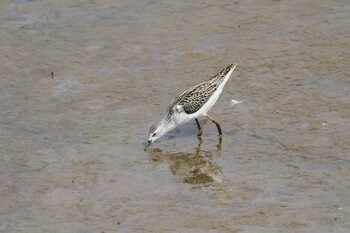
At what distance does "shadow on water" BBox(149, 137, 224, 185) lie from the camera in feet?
38.8

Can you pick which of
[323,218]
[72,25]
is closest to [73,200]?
[323,218]

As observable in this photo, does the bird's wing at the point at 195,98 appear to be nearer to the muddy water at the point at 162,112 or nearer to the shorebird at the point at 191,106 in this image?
the shorebird at the point at 191,106

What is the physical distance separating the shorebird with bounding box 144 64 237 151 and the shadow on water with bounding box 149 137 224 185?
0.31 m

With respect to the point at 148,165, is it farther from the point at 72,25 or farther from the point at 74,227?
the point at 72,25

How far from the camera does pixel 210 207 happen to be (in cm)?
1091

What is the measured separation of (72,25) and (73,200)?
22.9 feet

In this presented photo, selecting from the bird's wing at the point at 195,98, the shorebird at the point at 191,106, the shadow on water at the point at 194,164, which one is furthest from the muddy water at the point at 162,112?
the bird's wing at the point at 195,98

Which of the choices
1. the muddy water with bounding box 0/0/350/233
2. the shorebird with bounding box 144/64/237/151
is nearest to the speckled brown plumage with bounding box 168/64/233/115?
the shorebird with bounding box 144/64/237/151

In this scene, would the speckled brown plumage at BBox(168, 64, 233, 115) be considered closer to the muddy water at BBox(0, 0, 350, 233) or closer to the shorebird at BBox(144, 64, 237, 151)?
the shorebird at BBox(144, 64, 237, 151)

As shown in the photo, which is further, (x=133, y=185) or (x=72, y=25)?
(x=72, y=25)

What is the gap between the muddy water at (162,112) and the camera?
1091 cm

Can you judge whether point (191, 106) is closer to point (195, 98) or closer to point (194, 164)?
point (195, 98)

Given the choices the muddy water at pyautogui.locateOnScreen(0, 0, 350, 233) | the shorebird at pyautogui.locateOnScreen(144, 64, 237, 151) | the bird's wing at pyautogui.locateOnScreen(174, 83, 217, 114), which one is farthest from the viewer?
the bird's wing at pyautogui.locateOnScreen(174, 83, 217, 114)

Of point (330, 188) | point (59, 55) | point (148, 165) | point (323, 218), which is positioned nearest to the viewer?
point (323, 218)
